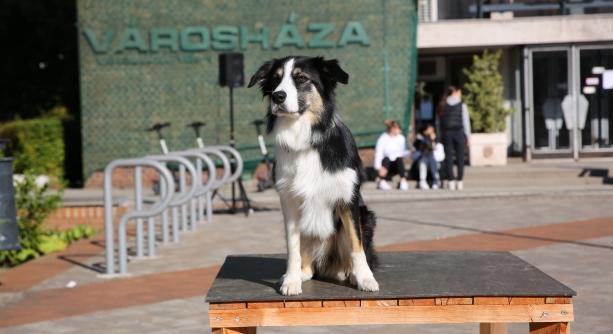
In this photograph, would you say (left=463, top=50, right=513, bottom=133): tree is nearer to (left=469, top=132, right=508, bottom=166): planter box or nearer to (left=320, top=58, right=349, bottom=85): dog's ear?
(left=469, top=132, right=508, bottom=166): planter box

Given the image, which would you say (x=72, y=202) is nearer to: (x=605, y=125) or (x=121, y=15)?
(x=121, y=15)

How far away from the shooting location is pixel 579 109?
24.9m

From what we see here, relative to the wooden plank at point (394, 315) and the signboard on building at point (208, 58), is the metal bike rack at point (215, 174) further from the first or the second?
the wooden plank at point (394, 315)

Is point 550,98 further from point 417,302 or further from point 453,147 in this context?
point 417,302

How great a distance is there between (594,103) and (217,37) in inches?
369

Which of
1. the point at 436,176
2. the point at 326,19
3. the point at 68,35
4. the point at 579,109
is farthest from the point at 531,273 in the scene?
the point at 68,35

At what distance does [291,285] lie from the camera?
16.0 ft

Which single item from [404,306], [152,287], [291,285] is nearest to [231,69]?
[152,287]

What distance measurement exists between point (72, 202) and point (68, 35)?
52.2 ft

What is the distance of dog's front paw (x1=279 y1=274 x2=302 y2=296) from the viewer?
15.8 ft

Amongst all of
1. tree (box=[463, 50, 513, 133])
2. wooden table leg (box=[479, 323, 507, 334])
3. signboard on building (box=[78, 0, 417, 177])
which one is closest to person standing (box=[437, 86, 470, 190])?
signboard on building (box=[78, 0, 417, 177])

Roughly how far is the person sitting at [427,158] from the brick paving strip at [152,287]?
6.76 meters

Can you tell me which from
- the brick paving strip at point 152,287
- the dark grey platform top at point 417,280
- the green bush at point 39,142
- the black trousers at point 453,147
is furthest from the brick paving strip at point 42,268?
the green bush at point 39,142

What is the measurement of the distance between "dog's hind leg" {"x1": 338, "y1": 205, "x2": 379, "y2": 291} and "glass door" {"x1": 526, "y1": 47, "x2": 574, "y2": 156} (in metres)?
20.5
